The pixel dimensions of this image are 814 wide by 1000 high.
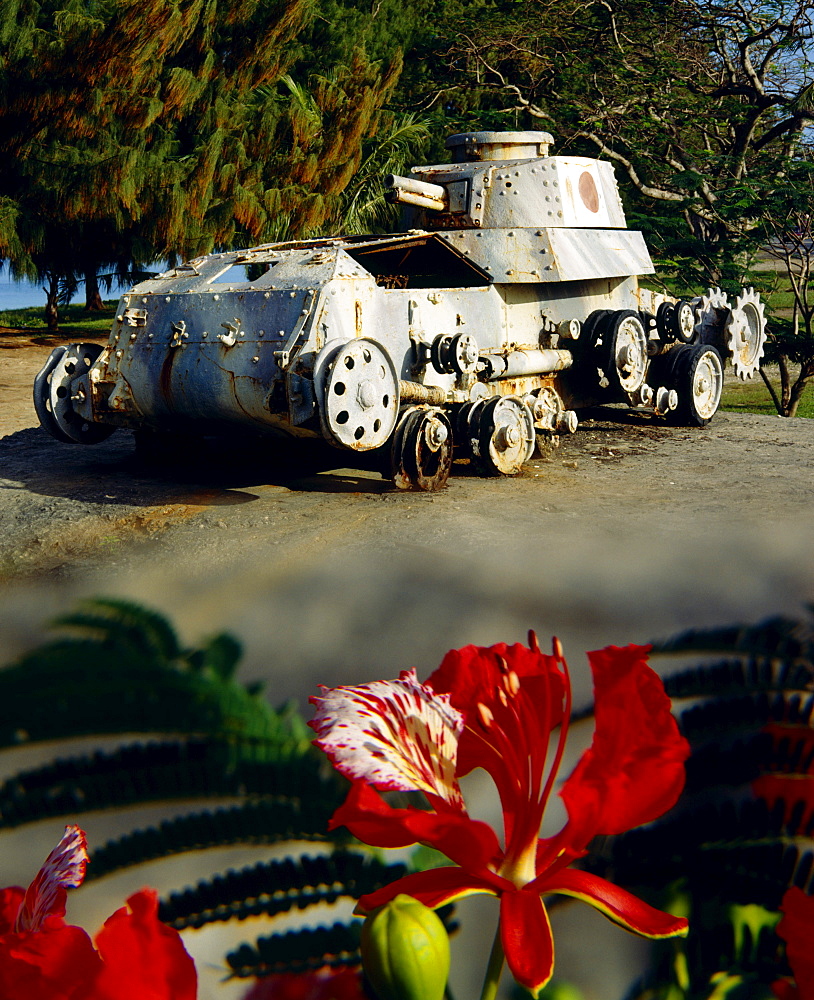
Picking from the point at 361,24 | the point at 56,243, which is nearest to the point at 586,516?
the point at 56,243

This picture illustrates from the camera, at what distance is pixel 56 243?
53.8 ft

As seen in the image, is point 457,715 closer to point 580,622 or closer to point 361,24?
point 580,622

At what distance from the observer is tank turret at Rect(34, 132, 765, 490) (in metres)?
6.73

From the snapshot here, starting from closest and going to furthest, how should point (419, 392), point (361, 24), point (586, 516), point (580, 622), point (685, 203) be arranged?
1. point (580, 622)
2. point (586, 516)
3. point (419, 392)
4. point (685, 203)
5. point (361, 24)

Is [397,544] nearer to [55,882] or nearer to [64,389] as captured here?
[64,389]

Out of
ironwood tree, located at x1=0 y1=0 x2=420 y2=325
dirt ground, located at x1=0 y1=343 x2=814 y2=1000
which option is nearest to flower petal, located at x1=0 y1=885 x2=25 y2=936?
dirt ground, located at x1=0 y1=343 x2=814 y2=1000


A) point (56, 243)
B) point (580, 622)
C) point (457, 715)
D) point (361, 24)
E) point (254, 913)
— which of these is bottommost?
point (580, 622)

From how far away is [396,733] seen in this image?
0.53 metres

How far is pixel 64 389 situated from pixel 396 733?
7.67 metres

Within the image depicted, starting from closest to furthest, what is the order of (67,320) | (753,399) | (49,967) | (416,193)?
(49,967), (416,193), (753,399), (67,320)

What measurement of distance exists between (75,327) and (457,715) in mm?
21251

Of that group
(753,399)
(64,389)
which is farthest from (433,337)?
(753,399)

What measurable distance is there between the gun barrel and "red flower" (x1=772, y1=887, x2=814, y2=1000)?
26.4ft

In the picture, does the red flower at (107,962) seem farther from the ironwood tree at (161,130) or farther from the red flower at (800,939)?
the ironwood tree at (161,130)
